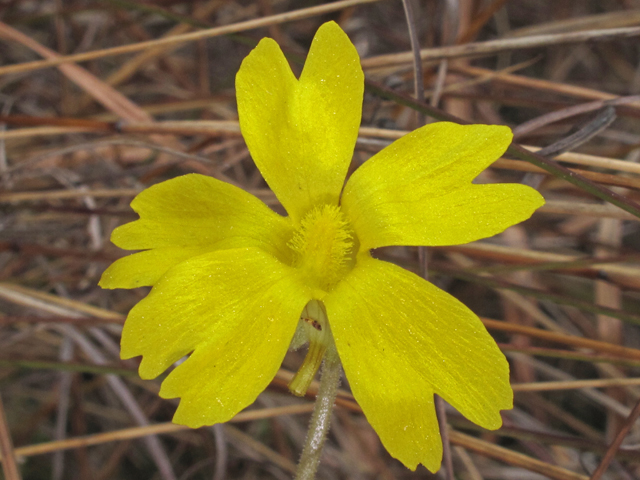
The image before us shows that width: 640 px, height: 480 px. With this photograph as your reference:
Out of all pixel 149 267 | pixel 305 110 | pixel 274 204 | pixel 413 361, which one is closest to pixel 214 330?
pixel 149 267

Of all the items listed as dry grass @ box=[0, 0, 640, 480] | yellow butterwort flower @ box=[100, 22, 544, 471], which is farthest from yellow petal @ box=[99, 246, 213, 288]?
dry grass @ box=[0, 0, 640, 480]

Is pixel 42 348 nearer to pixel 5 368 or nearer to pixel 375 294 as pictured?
pixel 5 368

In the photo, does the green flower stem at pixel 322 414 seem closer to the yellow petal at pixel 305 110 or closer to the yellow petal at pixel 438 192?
the yellow petal at pixel 438 192

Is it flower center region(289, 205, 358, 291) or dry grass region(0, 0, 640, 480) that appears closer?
flower center region(289, 205, 358, 291)

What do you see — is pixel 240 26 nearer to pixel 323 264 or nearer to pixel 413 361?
pixel 323 264

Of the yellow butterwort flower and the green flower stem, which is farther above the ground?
the yellow butterwort flower

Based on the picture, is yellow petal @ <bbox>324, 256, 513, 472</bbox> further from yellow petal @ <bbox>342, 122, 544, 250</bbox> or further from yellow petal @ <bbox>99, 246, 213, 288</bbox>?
yellow petal @ <bbox>99, 246, 213, 288</bbox>

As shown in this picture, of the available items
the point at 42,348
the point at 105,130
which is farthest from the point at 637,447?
the point at 42,348
